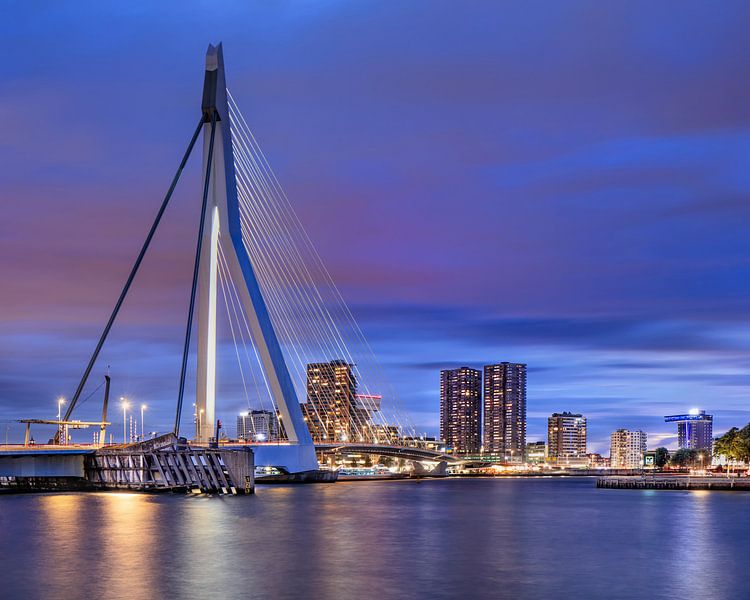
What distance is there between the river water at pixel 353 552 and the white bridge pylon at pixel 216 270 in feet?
29.3

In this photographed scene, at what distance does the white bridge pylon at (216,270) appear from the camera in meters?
62.4

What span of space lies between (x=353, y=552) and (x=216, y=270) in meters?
33.0

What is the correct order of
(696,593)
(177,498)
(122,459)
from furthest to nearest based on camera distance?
(122,459) < (177,498) < (696,593)

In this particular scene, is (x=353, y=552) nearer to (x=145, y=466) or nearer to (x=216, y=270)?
(x=216, y=270)

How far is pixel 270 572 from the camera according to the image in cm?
2980

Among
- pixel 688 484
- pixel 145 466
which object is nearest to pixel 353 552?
pixel 145 466

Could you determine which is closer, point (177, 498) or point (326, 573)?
point (326, 573)

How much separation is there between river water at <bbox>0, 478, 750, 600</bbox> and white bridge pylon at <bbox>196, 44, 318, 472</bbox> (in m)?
8.94

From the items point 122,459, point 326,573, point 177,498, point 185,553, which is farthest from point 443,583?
point 122,459

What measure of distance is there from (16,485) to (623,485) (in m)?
69.6

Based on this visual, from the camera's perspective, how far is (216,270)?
6425cm

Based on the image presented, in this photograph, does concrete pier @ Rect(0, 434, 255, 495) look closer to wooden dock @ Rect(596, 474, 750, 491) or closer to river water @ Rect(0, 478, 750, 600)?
river water @ Rect(0, 478, 750, 600)

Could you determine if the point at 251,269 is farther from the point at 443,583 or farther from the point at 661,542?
the point at 443,583

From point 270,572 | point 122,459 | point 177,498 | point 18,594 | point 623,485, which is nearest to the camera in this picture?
point 18,594
